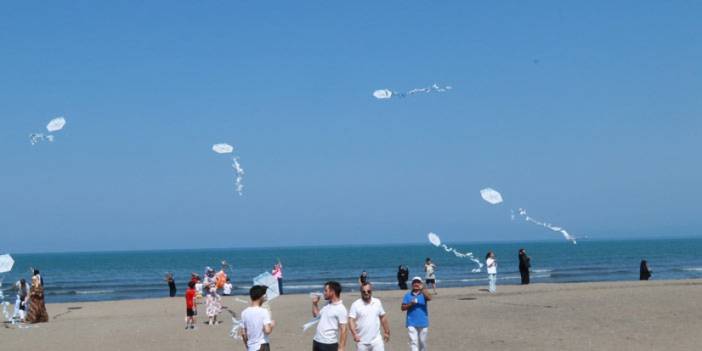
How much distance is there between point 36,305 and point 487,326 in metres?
12.0

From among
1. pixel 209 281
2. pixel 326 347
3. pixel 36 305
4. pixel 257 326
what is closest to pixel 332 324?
pixel 326 347

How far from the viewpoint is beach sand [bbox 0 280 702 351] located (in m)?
14.5

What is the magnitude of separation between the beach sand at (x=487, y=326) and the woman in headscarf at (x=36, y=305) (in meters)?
0.47

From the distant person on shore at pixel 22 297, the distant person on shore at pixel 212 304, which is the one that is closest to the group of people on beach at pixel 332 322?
the distant person on shore at pixel 212 304

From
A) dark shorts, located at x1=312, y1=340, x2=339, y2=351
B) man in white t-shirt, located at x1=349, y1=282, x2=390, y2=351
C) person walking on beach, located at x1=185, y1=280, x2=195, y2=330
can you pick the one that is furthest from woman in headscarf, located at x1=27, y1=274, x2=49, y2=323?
dark shorts, located at x1=312, y1=340, x2=339, y2=351

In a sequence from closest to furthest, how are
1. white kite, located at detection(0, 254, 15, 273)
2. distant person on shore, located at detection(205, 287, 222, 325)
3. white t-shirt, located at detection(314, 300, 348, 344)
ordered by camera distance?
white t-shirt, located at detection(314, 300, 348, 344), white kite, located at detection(0, 254, 15, 273), distant person on shore, located at detection(205, 287, 222, 325)

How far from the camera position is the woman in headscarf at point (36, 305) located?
806 inches

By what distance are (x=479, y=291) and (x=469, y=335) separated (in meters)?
13.0

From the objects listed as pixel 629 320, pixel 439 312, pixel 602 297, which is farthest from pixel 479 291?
pixel 629 320

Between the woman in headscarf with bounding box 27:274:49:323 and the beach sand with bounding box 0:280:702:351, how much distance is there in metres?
0.47

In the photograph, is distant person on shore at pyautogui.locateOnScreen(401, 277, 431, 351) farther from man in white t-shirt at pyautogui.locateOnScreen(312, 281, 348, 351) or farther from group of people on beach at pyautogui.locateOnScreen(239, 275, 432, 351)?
man in white t-shirt at pyautogui.locateOnScreen(312, 281, 348, 351)

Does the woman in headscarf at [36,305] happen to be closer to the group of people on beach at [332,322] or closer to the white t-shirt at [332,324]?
the group of people on beach at [332,322]

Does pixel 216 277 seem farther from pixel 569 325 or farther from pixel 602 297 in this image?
pixel 602 297

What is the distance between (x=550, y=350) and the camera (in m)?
13.2
